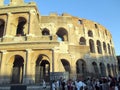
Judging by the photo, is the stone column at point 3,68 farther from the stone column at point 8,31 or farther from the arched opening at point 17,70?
the stone column at point 8,31

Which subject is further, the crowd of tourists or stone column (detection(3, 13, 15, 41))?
stone column (detection(3, 13, 15, 41))

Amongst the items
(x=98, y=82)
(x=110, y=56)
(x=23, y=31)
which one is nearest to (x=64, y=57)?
(x=23, y=31)

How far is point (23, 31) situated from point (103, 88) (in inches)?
509

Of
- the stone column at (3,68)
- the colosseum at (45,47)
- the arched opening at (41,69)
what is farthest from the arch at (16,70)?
the arched opening at (41,69)

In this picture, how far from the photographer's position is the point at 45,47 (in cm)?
1816

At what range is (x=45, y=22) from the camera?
1049 inches

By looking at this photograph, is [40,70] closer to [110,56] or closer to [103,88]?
[103,88]

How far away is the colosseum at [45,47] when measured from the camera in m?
18.0

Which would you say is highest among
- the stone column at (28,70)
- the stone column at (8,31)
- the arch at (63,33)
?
the arch at (63,33)

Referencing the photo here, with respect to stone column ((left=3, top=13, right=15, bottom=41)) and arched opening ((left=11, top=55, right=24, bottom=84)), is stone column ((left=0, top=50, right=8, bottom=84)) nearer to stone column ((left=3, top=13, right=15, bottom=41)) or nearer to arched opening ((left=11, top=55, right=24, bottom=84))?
arched opening ((left=11, top=55, right=24, bottom=84))

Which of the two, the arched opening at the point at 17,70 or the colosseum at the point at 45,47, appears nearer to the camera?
the colosseum at the point at 45,47

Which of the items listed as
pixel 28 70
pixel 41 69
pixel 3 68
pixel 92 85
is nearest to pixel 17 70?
pixel 3 68

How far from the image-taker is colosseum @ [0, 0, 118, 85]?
18.0 m

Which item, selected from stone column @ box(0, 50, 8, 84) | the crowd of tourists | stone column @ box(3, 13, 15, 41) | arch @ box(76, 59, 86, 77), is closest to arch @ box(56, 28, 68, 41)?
arch @ box(76, 59, 86, 77)
